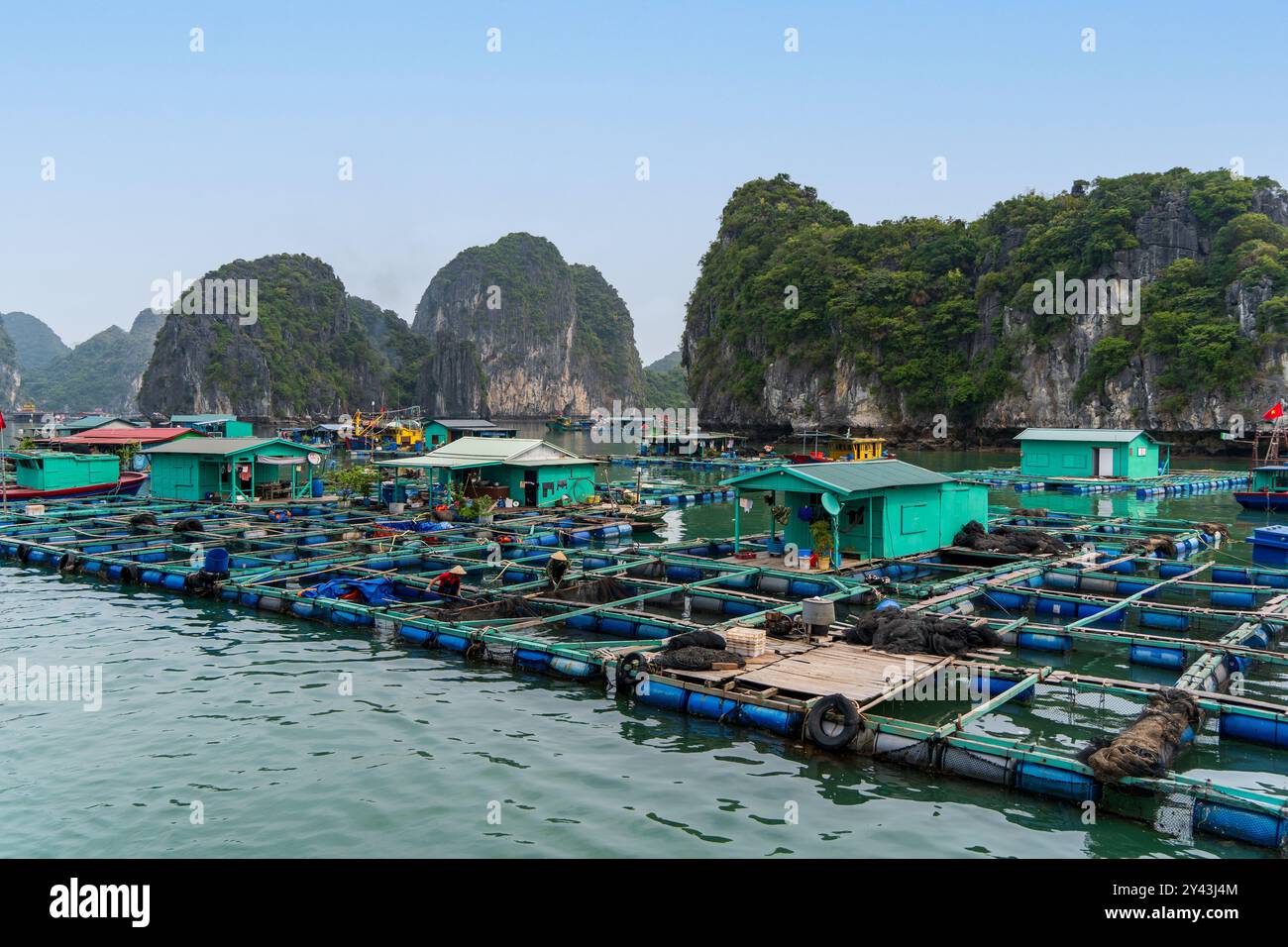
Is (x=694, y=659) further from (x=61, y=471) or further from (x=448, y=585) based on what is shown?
(x=61, y=471)

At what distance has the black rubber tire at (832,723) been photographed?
13.0 m

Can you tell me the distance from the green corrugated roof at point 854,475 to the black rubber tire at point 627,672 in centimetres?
937

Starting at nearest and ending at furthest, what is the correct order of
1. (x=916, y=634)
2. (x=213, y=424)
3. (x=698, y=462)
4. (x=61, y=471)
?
(x=916, y=634), (x=61, y=471), (x=698, y=462), (x=213, y=424)

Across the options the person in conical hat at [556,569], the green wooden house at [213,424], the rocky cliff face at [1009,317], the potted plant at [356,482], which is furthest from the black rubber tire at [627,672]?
the rocky cliff face at [1009,317]

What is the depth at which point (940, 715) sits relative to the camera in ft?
49.2

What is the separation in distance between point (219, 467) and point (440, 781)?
32440 mm

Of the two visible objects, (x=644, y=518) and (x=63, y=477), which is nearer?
(x=644, y=518)

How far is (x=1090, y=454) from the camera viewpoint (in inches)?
2216

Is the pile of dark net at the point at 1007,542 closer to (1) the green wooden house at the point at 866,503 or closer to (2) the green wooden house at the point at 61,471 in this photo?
(1) the green wooden house at the point at 866,503

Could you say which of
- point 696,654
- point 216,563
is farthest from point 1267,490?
point 216,563

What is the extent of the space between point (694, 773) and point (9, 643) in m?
15.1

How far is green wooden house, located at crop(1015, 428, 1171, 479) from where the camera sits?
55.2 m
